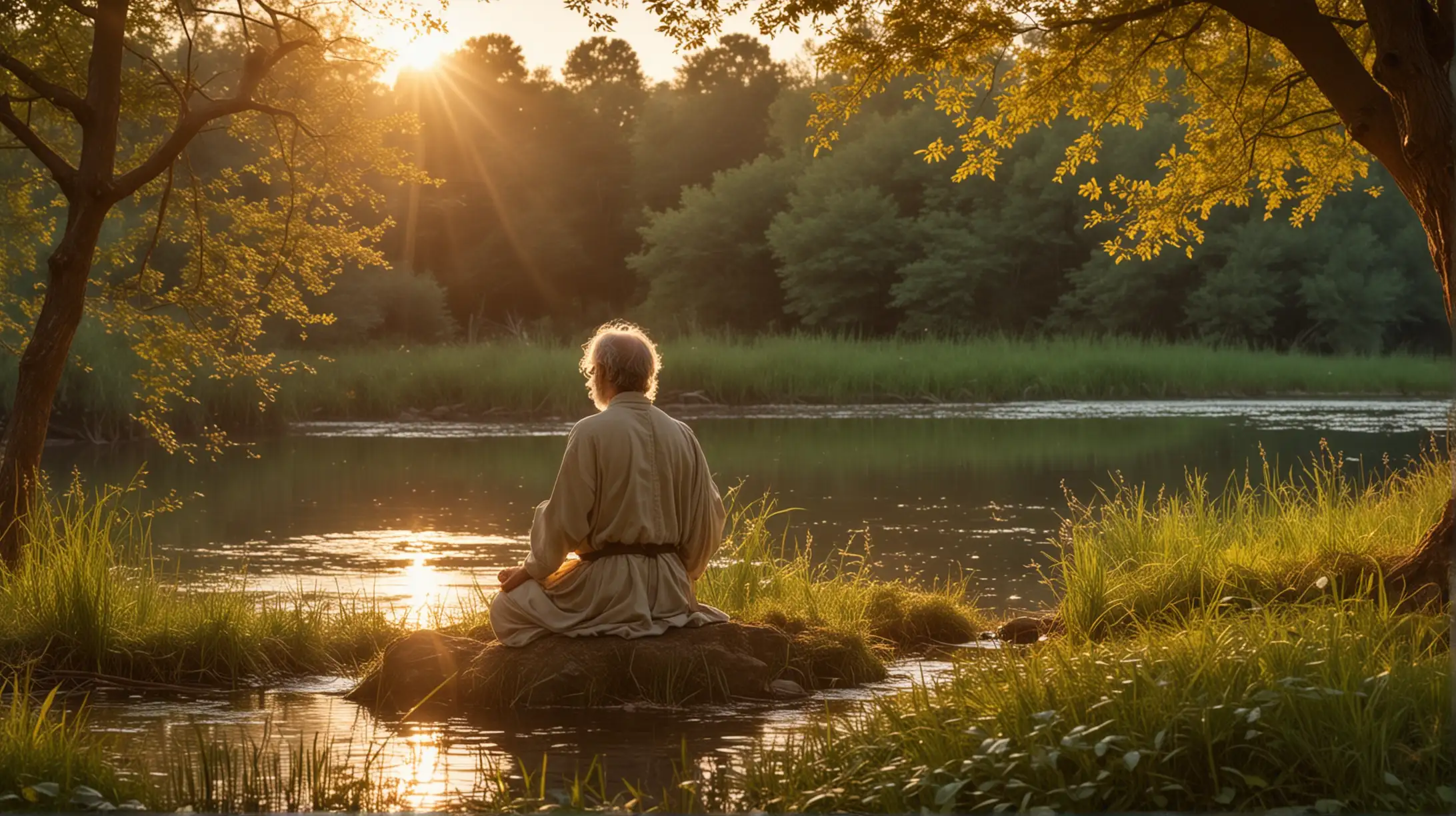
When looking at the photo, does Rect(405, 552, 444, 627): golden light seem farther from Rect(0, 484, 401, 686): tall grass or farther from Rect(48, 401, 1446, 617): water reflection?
Rect(0, 484, 401, 686): tall grass

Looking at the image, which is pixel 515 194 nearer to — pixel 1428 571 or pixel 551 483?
pixel 551 483

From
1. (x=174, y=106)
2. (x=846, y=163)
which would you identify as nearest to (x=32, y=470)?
(x=174, y=106)

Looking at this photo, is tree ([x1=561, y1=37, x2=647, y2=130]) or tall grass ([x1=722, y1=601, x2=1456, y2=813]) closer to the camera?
tall grass ([x1=722, y1=601, x2=1456, y2=813])

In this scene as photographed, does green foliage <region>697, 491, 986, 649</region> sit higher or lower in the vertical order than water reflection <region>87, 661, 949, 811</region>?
higher

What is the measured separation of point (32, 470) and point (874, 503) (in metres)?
9.93

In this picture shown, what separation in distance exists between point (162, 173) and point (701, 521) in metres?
5.70

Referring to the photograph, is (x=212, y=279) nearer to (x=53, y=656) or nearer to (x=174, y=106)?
(x=174, y=106)

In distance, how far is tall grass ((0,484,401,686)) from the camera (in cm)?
754

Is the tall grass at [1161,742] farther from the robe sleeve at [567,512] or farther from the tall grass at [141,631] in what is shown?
the tall grass at [141,631]

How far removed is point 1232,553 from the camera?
895 centimetres

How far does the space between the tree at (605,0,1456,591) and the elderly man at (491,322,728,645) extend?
3.12 m

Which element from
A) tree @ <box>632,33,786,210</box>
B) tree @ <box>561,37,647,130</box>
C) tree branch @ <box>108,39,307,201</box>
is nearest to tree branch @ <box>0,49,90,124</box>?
tree branch @ <box>108,39,307,201</box>

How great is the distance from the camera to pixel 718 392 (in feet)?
103

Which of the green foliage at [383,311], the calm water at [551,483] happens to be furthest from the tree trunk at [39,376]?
the green foliage at [383,311]
